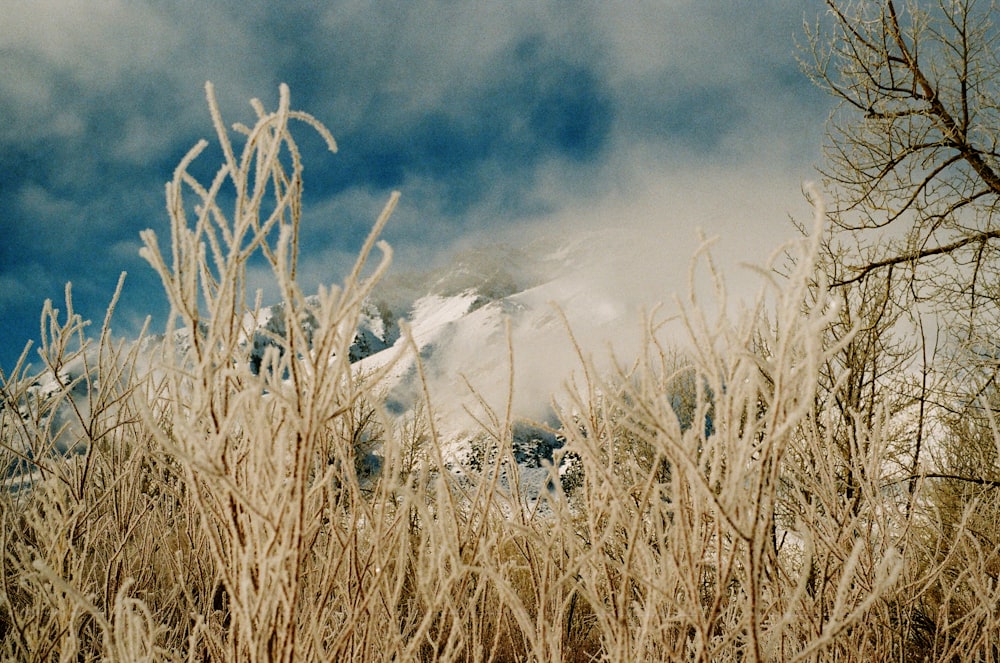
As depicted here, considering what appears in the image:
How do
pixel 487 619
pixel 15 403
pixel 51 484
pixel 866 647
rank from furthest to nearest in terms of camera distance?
1. pixel 487 619
2. pixel 15 403
3. pixel 51 484
4. pixel 866 647

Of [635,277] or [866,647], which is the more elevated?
[635,277]

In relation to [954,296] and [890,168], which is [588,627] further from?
[890,168]

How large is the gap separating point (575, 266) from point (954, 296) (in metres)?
186

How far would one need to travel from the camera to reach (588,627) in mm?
4969

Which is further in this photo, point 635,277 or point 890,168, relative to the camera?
point 635,277

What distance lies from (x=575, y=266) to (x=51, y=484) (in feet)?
622

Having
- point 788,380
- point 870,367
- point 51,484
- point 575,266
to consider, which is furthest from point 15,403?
point 575,266

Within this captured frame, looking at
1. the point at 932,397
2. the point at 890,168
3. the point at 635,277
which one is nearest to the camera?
the point at 890,168

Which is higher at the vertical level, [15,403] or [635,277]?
[635,277]

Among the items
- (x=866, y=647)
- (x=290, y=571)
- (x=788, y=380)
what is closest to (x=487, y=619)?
(x=866, y=647)

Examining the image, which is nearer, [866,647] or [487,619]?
[866,647]

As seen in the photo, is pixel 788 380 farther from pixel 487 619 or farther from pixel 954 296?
pixel 954 296

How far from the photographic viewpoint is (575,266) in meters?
188

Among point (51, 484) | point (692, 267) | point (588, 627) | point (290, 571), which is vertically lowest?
point (588, 627)
